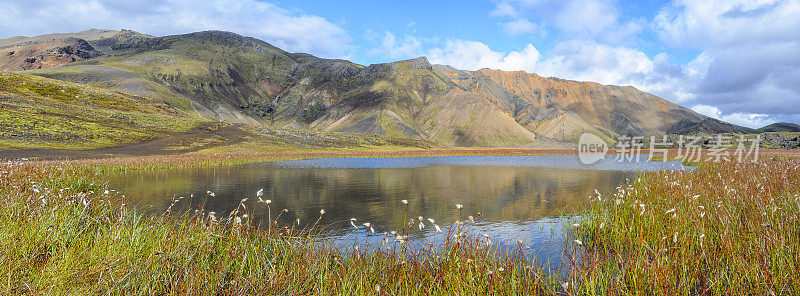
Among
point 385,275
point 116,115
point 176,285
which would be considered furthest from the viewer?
point 116,115

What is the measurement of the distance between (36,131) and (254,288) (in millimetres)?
93852

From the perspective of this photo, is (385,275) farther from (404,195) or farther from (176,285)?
(404,195)

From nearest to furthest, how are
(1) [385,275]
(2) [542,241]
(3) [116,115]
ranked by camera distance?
(1) [385,275]
(2) [542,241]
(3) [116,115]

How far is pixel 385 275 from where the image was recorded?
6.24 m

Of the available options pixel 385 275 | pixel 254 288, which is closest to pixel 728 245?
pixel 385 275

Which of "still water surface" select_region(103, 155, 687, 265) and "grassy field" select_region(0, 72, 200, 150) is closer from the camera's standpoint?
"still water surface" select_region(103, 155, 687, 265)

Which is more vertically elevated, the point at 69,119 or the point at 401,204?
the point at 69,119

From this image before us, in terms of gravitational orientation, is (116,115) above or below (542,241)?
above

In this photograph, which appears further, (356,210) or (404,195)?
(404,195)

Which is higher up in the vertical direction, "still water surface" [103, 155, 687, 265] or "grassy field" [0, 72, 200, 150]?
"grassy field" [0, 72, 200, 150]

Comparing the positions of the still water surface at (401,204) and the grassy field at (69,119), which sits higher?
the grassy field at (69,119)

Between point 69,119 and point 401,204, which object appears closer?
point 401,204

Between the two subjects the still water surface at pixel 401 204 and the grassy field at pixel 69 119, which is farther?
the grassy field at pixel 69 119

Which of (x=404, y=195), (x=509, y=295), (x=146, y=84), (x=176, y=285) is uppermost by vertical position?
(x=146, y=84)
